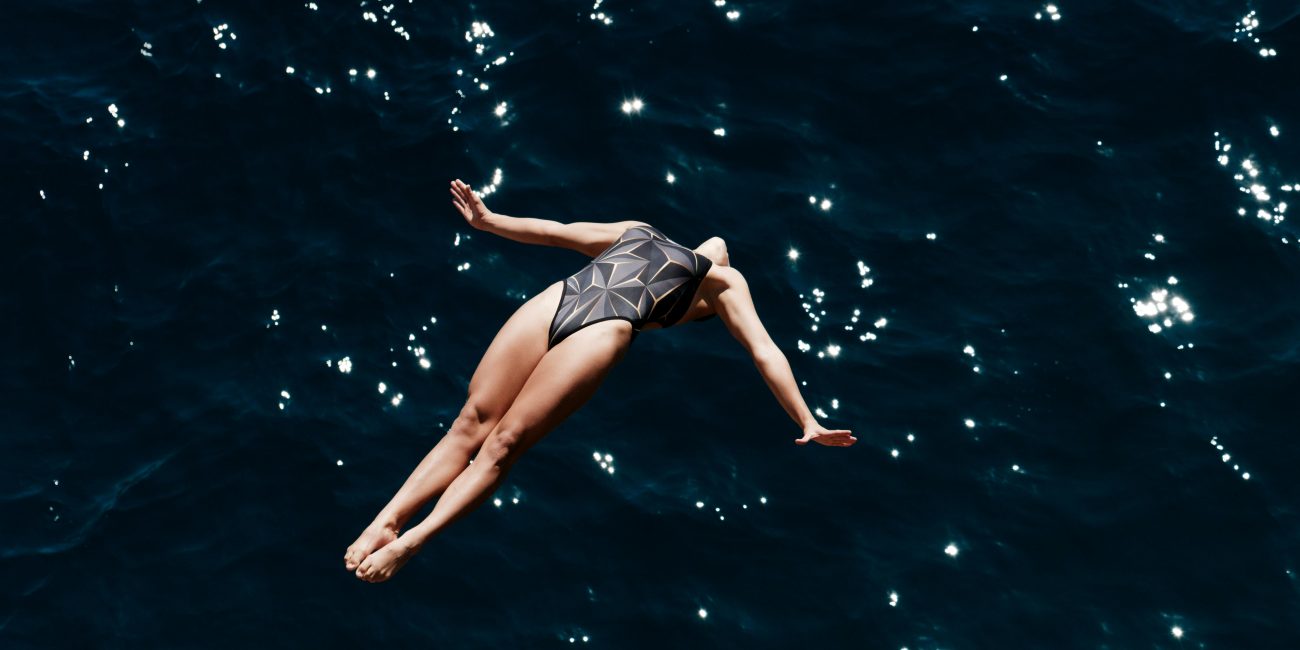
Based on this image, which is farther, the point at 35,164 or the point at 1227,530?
the point at 35,164

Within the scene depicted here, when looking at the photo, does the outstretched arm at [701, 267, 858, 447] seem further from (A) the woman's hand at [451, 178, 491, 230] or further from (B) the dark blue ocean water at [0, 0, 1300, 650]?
(B) the dark blue ocean water at [0, 0, 1300, 650]

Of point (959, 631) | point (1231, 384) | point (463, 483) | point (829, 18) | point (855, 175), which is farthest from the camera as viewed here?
point (829, 18)

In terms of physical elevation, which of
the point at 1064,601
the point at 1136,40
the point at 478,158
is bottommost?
the point at 478,158

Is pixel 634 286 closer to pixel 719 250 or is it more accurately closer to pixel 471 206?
pixel 719 250

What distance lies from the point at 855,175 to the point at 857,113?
3.10 ft

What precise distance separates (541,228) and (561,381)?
2.31m

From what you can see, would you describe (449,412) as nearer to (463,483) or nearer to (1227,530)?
(463,483)

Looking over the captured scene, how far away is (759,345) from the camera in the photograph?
14.8 meters

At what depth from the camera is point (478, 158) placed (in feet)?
66.5

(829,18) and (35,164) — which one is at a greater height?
(829,18)

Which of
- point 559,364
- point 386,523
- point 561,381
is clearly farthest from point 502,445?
point 386,523

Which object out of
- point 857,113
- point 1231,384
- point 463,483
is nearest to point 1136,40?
point 857,113

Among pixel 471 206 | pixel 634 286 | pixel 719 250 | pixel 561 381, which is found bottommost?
pixel 561 381

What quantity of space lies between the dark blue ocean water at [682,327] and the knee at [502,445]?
3738 mm
